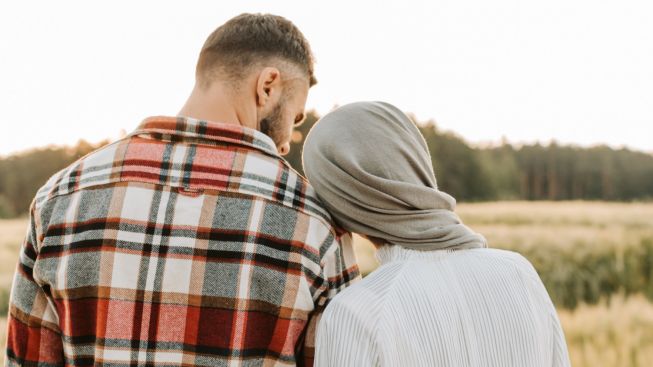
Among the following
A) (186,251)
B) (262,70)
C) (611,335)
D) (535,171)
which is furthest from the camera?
(535,171)

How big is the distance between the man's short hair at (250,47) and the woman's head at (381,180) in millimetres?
315

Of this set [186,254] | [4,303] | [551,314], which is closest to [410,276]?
[551,314]

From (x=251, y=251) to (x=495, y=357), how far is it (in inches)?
22.8

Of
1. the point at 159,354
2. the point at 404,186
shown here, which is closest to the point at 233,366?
the point at 159,354

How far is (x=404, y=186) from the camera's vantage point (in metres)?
1.43

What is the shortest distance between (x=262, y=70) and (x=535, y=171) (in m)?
21.9

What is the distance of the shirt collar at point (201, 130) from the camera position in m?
1.52

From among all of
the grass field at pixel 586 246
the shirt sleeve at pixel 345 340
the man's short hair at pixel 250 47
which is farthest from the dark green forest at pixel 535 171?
the shirt sleeve at pixel 345 340

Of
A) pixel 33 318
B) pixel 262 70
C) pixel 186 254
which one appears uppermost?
pixel 262 70

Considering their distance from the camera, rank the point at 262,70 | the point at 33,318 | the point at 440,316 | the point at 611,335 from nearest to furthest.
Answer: the point at 440,316
the point at 33,318
the point at 262,70
the point at 611,335

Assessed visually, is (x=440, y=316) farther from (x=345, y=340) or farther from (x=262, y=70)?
(x=262, y=70)

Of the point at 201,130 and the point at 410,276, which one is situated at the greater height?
the point at 201,130

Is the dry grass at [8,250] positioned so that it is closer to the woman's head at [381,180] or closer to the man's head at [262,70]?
the man's head at [262,70]

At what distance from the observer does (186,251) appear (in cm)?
147
